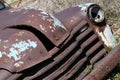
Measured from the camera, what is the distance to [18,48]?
5051mm

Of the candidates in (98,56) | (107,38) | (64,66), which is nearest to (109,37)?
(107,38)

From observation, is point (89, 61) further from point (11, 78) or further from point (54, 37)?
point (11, 78)

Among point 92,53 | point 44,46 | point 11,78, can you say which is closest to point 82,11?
point 92,53

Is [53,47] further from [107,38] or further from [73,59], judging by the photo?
[107,38]

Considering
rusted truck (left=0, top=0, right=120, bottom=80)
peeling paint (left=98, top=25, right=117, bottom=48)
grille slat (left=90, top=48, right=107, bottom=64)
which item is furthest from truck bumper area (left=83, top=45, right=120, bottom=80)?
peeling paint (left=98, top=25, right=117, bottom=48)

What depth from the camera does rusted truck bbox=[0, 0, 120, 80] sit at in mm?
4988

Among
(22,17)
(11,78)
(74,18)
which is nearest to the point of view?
(11,78)

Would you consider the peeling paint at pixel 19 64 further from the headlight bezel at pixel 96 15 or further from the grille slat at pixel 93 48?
the headlight bezel at pixel 96 15

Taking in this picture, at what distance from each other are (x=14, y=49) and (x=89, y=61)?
4.01 feet

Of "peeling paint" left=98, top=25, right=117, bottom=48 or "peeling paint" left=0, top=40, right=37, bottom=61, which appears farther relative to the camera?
"peeling paint" left=98, top=25, right=117, bottom=48

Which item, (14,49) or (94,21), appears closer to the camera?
(14,49)

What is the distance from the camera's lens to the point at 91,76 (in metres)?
5.17

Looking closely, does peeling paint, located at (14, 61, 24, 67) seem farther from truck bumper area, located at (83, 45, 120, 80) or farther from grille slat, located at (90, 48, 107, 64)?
grille slat, located at (90, 48, 107, 64)

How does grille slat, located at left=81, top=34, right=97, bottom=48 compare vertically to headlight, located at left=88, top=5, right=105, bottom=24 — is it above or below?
below
